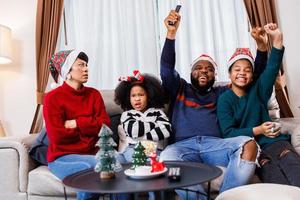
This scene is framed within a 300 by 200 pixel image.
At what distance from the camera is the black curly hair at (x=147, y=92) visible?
2.11 metres

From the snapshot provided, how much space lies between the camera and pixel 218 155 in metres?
1.75

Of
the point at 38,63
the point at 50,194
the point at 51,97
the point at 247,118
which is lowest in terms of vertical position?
the point at 50,194

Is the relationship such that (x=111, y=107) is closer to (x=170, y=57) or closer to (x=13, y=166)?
(x=170, y=57)

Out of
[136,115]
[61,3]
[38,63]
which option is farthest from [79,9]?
[136,115]

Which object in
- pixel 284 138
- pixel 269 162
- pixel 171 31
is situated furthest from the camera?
pixel 171 31

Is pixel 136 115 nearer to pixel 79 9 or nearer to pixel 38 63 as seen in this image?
pixel 38 63

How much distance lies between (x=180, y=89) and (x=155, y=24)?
3.35 ft

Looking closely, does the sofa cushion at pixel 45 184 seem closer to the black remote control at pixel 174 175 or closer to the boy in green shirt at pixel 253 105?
the black remote control at pixel 174 175

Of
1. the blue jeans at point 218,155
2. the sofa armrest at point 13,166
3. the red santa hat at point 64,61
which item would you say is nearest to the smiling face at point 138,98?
the blue jeans at point 218,155

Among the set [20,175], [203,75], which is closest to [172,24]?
[203,75]

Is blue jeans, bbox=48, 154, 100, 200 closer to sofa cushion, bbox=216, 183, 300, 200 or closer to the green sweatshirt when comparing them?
sofa cushion, bbox=216, 183, 300, 200

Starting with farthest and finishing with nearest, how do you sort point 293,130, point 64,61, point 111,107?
point 111,107 → point 64,61 → point 293,130

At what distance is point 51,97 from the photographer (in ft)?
6.28

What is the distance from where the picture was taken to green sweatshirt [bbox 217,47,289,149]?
1.94m
